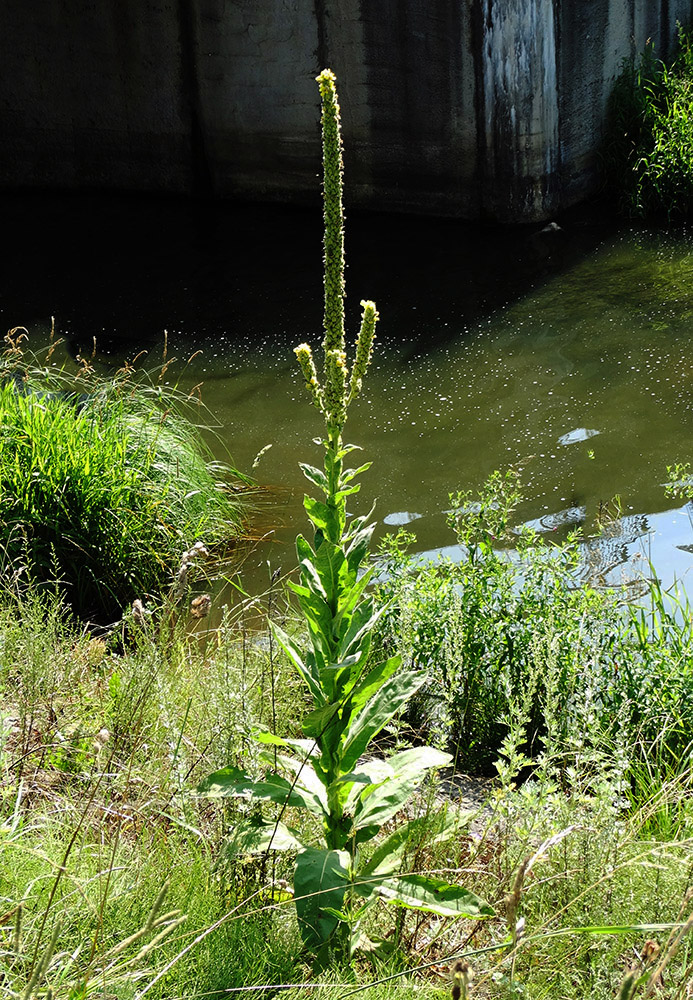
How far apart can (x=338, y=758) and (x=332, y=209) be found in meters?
1.13

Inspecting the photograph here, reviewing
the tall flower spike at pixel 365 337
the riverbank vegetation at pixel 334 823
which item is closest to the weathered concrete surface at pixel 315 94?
the riverbank vegetation at pixel 334 823

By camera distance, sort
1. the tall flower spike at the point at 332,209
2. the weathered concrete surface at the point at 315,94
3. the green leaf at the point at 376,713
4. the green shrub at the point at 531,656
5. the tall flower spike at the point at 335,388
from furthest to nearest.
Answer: the weathered concrete surface at the point at 315,94
the green shrub at the point at 531,656
the green leaf at the point at 376,713
the tall flower spike at the point at 335,388
the tall flower spike at the point at 332,209

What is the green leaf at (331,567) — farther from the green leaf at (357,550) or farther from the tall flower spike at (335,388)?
the tall flower spike at (335,388)

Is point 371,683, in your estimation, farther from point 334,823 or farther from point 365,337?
point 365,337

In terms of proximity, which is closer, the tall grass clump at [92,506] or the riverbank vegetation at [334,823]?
the riverbank vegetation at [334,823]

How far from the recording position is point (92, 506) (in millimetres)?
4297

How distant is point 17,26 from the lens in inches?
388

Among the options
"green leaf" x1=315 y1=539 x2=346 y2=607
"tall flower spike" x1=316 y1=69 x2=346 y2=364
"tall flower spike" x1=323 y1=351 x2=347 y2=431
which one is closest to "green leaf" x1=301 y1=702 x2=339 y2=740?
"green leaf" x1=315 y1=539 x2=346 y2=607

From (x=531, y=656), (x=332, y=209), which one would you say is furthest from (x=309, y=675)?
(x=531, y=656)

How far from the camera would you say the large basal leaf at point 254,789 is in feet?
7.33

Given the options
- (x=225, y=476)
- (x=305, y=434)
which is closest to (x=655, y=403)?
(x=305, y=434)

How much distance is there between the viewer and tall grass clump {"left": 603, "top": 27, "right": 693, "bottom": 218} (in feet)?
26.4

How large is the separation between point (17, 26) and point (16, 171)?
4.30 feet

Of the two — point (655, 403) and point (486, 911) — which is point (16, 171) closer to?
point (655, 403)
